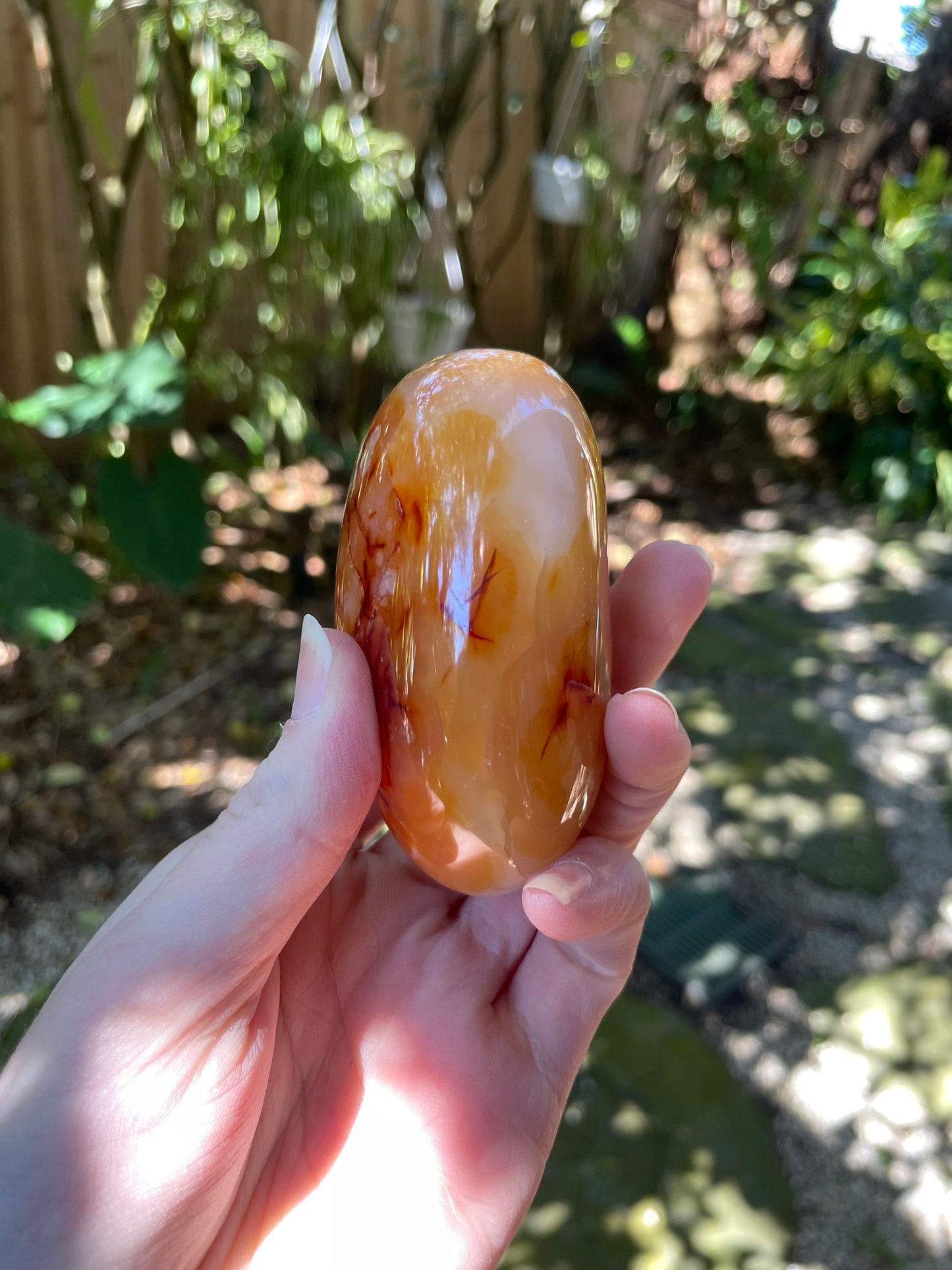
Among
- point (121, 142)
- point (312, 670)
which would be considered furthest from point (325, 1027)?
point (121, 142)

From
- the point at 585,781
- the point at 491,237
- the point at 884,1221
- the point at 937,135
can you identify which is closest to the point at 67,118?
the point at 585,781

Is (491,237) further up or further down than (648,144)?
further down

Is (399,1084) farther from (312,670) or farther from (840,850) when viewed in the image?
(840,850)

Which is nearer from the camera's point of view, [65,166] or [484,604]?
[484,604]

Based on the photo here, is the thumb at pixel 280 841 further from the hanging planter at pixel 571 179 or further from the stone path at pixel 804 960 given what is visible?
the hanging planter at pixel 571 179

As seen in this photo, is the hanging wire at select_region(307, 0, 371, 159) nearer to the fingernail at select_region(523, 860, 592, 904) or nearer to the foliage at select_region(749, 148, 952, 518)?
the fingernail at select_region(523, 860, 592, 904)

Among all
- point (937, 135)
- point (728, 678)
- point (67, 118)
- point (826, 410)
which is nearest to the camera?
point (67, 118)

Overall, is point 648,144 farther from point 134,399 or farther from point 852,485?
point 134,399
